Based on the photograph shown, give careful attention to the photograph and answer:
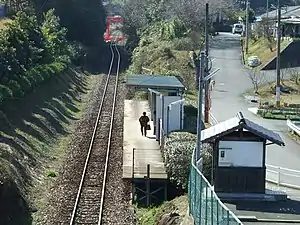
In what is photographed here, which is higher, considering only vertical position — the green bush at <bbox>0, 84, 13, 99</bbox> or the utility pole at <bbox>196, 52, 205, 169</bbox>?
the utility pole at <bbox>196, 52, 205, 169</bbox>

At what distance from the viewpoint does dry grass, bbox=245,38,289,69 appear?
1764 inches

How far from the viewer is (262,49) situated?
48781mm

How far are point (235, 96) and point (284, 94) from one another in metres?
2.48

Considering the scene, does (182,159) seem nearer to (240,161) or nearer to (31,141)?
(240,161)

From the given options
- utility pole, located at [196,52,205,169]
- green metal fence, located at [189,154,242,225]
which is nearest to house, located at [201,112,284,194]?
utility pole, located at [196,52,205,169]

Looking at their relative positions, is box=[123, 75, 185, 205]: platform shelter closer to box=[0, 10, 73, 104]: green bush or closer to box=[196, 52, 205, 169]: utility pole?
box=[196, 52, 205, 169]: utility pole

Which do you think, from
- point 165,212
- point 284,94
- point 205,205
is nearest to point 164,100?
point 165,212

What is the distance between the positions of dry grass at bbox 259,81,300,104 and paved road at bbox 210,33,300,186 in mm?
1066

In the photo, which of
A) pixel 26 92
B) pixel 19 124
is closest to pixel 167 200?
pixel 19 124

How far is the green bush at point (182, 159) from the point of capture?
16.9 m

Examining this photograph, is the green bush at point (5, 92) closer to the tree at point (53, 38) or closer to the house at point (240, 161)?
the house at point (240, 161)

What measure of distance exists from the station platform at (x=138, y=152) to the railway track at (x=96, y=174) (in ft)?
2.41

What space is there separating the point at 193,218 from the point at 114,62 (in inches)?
1734

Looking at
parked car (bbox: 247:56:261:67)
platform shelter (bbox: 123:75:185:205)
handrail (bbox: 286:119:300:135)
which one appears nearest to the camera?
platform shelter (bbox: 123:75:185:205)
